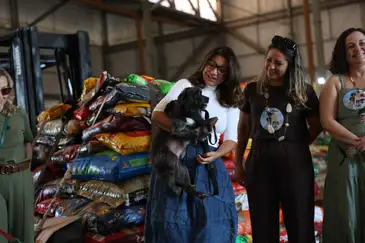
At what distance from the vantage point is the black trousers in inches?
85.0

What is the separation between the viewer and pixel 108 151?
3426 mm

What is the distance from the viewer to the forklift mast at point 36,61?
14.3 ft

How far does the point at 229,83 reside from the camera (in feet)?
7.12

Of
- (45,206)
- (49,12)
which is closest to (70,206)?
(45,206)

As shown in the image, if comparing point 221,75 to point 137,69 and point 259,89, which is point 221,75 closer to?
point 259,89

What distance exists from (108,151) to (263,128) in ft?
5.24

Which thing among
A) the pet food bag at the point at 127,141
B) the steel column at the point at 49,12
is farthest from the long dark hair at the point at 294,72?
the steel column at the point at 49,12

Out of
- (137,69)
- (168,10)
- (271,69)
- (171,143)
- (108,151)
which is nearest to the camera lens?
(171,143)

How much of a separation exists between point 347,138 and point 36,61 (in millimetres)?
3325

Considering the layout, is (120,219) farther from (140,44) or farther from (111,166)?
(140,44)

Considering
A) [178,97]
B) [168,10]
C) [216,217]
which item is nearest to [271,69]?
[178,97]

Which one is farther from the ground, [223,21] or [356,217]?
[223,21]

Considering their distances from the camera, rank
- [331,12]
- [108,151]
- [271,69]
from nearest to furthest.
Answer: [271,69]
[108,151]
[331,12]

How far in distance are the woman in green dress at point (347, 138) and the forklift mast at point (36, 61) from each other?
3.07m
